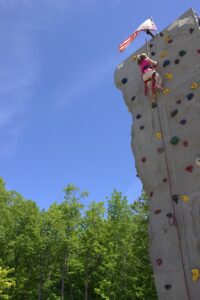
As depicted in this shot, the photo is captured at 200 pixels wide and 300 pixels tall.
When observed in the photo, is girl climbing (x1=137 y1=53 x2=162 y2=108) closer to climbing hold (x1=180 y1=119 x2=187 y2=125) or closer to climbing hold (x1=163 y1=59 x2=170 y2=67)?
climbing hold (x1=163 y1=59 x2=170 y2=67)

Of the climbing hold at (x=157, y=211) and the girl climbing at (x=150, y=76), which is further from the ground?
the girl climbing at (x=150, y=76)

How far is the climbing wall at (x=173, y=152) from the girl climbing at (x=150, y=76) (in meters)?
0.13

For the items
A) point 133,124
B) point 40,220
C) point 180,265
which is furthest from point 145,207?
point 180,265

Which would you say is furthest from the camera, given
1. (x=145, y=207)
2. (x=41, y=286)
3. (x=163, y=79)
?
(x=41, y=286)

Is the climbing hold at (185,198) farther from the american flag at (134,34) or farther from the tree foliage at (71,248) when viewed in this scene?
the tree foliage at (71,248)

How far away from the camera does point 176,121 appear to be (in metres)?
7.07

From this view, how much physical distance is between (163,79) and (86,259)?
673 inches

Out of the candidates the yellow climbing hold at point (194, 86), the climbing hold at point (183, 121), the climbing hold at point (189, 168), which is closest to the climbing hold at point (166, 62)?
the yellow climbing hold at point (194, 86)

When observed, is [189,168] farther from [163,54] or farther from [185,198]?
[163,54]

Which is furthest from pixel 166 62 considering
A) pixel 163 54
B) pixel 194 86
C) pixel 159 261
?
pixel 159 261

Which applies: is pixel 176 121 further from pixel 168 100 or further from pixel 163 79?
pixel 163 79

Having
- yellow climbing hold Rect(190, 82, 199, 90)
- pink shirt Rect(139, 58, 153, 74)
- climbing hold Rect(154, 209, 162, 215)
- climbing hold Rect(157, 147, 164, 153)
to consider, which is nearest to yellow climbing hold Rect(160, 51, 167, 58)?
pink shirt Rect(139, 58, 153, 74)

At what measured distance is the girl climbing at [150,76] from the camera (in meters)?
7.48

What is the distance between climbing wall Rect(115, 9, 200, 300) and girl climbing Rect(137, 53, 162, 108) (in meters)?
0.13
